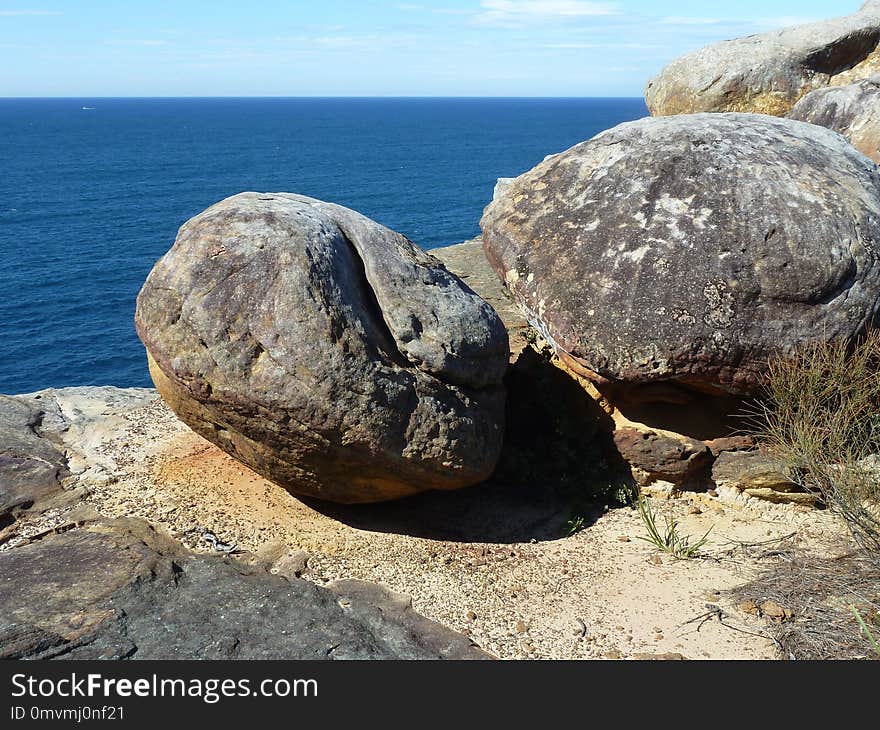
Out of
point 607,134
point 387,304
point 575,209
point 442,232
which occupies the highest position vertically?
point 607,134

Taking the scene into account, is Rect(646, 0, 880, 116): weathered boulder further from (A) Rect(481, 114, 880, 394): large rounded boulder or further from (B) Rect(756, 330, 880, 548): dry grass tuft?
(B) Rect(756, 330, 880, 548): dry grass tuft

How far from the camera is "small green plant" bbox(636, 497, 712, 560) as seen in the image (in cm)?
884

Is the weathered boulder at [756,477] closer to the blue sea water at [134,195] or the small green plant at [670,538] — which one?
the small green plant at [670,538]

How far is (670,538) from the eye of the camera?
9086mm

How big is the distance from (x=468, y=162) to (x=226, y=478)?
8624 centimetres

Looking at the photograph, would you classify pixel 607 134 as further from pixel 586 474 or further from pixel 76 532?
pixel 76 532

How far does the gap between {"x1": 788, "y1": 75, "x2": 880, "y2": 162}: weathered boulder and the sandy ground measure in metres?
6.83

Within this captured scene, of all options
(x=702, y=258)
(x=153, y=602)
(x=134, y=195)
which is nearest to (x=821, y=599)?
(x=702, y=258)

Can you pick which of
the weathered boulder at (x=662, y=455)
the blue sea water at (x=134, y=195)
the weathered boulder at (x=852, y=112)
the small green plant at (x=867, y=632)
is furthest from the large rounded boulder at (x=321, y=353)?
the blue sea water at (x=134, y=195)

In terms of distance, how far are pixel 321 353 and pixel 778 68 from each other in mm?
13349

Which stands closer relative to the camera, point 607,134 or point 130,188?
point 607,134

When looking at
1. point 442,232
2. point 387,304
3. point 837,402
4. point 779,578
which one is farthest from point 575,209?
point 442,232

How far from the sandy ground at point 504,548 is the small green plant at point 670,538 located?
0.10 metres

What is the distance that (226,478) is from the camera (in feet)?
31.8
